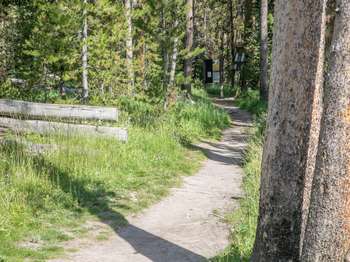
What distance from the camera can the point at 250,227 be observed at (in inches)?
247

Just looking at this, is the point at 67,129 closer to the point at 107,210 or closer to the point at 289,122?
the point at 107,210

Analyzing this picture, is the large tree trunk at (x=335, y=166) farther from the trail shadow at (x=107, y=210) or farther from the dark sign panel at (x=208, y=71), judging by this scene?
the dark sign panel at (x=208, y=71)

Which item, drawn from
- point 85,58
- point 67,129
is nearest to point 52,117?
point 67,129

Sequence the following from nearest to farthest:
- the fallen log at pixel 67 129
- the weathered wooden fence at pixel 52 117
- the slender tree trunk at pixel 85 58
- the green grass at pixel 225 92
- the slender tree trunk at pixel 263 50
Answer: the fallen log at pixel 67 129
the weathered wooden fence at pixel 52 117
the slender tree trunk at pixel 85 58
the slender tree trunk at pixel 263 50
the green grass at pixel 225 92

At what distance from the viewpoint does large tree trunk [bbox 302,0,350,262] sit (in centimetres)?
347

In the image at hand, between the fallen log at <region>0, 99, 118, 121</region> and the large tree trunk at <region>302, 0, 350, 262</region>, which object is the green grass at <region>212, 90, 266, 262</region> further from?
the fallen log at <region>0, 99, 118, 121</region>

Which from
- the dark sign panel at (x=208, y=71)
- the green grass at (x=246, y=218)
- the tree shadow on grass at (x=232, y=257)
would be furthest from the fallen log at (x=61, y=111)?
the dark sign panel at (x=208, y=71)

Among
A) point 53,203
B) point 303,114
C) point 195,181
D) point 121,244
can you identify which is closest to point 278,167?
point 303,114

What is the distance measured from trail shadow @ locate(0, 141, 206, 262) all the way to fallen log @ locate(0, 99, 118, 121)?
57.5 inches

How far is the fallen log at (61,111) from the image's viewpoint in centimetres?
1088

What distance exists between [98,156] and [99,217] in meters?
2.46

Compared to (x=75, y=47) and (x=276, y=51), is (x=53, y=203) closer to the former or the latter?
(x=276, y=51)

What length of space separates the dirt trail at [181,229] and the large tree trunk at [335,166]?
233cm

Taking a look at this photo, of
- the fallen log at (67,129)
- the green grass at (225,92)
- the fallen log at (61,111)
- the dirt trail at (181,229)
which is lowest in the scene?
the green grass at (225,92)
